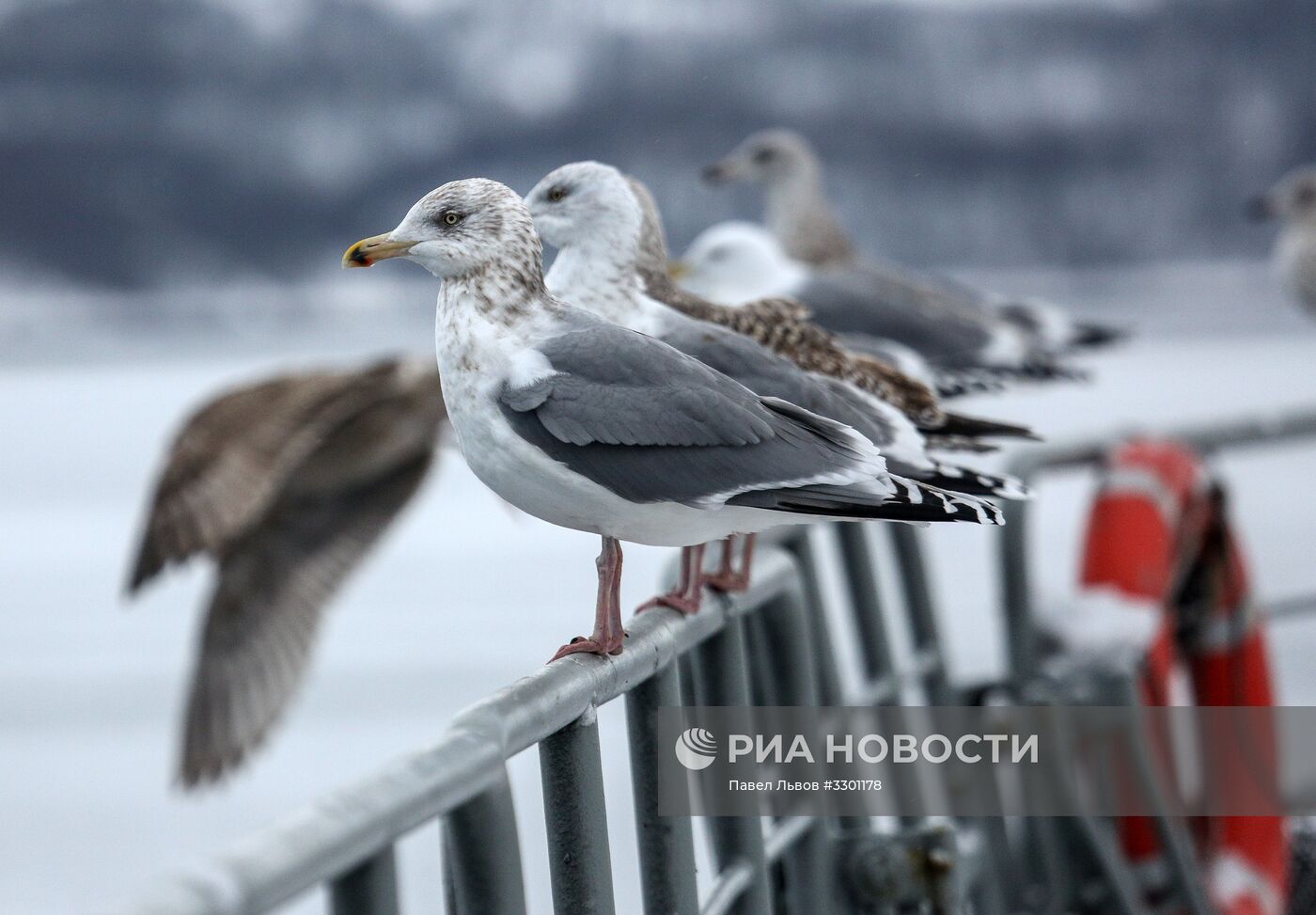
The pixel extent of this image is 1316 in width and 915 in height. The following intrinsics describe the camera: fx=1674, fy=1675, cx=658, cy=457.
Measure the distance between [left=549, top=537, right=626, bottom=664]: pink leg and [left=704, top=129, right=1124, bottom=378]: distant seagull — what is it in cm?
94

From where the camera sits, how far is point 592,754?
3.20 ft

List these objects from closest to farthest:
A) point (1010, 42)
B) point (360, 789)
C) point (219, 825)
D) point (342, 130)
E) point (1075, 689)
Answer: point (360, 789), point (342, 130), point (1075, 689), point (1010, 42), point (219, 825)

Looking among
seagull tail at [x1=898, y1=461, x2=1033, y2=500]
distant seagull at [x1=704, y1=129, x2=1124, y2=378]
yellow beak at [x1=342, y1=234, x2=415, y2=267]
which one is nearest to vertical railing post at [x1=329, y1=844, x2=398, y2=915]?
yellow beak at [x1=342, y1=234, x2=415, y2=267]

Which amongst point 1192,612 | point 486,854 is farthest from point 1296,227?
point 486,854

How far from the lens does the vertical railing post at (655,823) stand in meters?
1.13

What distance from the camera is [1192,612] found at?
116 inches

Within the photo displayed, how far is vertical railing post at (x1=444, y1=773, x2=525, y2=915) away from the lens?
0.81 meters

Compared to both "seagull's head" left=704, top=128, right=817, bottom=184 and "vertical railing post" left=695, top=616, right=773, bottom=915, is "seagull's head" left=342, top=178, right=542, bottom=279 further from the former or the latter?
"seagull's head" left=704, top=128, right=817, bottom=184

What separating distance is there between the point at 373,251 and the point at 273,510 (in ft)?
8.41

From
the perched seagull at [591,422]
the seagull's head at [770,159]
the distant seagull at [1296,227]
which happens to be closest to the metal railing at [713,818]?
the perched seagull at [591,422]

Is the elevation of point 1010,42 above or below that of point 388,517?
above

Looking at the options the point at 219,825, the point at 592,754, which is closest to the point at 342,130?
the point at 592,754

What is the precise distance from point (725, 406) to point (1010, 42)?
4228 mm

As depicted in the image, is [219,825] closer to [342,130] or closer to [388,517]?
[388,517]
